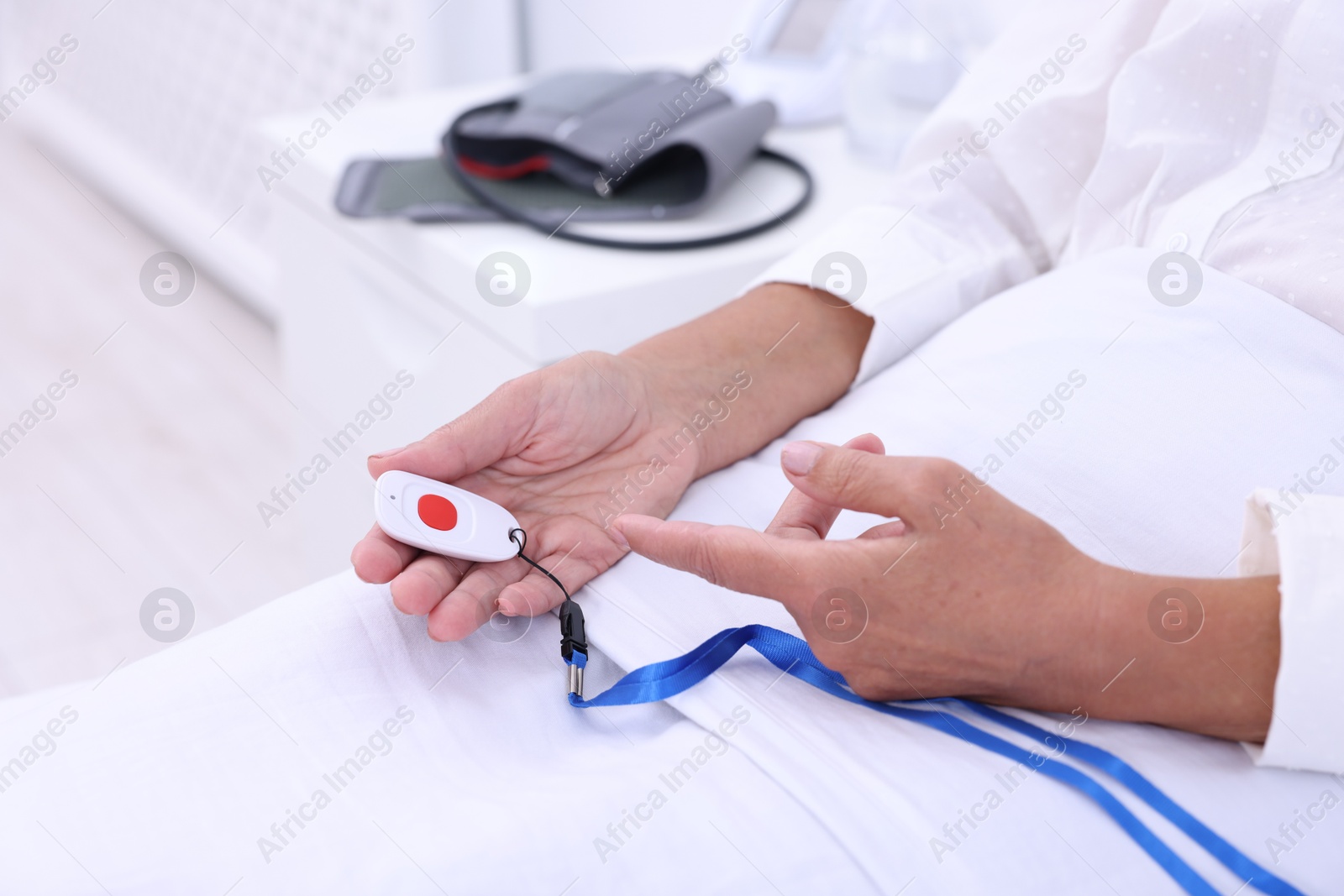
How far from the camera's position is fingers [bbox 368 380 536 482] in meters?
0.58

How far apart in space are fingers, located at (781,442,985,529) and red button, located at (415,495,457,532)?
18 cm

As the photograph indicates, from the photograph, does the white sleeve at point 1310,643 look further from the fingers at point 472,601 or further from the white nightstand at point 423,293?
the white nightstand at point 423,293

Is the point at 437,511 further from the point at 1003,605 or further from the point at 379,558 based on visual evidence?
the point at 1003,605

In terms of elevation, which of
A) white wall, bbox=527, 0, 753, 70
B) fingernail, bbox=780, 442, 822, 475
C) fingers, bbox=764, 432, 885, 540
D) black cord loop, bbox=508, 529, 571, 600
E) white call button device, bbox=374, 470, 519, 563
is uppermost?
white call button device, bbox=374, 470, 519, 563

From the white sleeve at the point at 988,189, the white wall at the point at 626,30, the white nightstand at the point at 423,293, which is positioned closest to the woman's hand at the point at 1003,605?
the white sleeve at the point at 988,189

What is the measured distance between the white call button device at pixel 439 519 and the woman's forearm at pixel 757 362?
15 cm

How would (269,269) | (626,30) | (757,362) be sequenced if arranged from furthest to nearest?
(269,269), (626,30), (757,362)

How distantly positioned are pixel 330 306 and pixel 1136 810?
3.33ft

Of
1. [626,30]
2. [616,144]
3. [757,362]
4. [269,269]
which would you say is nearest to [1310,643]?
[757,362]

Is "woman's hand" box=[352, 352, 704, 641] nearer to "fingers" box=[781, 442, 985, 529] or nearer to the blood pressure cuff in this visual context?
"fingers" box=[781, 442, 985, 529]

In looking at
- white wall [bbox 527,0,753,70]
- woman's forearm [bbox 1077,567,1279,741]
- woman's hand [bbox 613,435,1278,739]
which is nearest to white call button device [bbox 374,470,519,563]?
woman's hand [bbox 613,435,1278,739]

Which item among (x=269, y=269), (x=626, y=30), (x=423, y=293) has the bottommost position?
(x=269, y=269)

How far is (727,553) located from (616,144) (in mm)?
651

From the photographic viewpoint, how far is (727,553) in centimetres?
50
